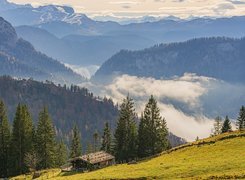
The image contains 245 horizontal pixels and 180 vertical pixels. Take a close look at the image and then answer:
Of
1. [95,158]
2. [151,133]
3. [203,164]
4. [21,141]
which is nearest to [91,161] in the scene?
[95,158]

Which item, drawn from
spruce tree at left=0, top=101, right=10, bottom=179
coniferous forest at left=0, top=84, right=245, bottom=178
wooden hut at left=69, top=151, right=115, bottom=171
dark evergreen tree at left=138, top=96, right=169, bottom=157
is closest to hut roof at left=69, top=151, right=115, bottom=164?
wooden hut at left=69, top=151, right=115, bottom=171

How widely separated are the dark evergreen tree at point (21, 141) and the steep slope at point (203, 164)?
50.4 m

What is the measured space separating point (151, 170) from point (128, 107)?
62957mm

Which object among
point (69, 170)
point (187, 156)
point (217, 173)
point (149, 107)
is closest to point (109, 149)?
point (149, 107)

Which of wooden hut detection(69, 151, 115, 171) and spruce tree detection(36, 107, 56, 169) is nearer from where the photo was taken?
wooden hut detection(69, 151, 115, 171)

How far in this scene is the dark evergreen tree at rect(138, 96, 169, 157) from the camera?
131 meters

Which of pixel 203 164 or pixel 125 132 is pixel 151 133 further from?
pixel 203 164

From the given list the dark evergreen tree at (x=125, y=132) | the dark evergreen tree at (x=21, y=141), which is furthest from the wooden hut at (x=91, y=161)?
the dark evergreen tree at (x=21, y=141)

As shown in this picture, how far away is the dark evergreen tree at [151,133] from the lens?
429 ft

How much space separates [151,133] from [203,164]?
59.9 m

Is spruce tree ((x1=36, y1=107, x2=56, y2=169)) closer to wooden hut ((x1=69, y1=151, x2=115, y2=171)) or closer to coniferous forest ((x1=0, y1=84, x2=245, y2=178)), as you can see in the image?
coniferous forest ((x1=0, y1=84, x2=245, y2=178))

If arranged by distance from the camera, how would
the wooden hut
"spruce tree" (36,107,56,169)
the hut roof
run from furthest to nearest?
"spruce tree" (36,107,56,169)
the hut roof
the wooden hut

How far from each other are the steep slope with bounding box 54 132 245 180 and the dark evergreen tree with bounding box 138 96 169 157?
102 ft

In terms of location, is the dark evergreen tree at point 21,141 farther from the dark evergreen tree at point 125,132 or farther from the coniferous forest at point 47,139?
the dark evergreen tree at point 125,132
